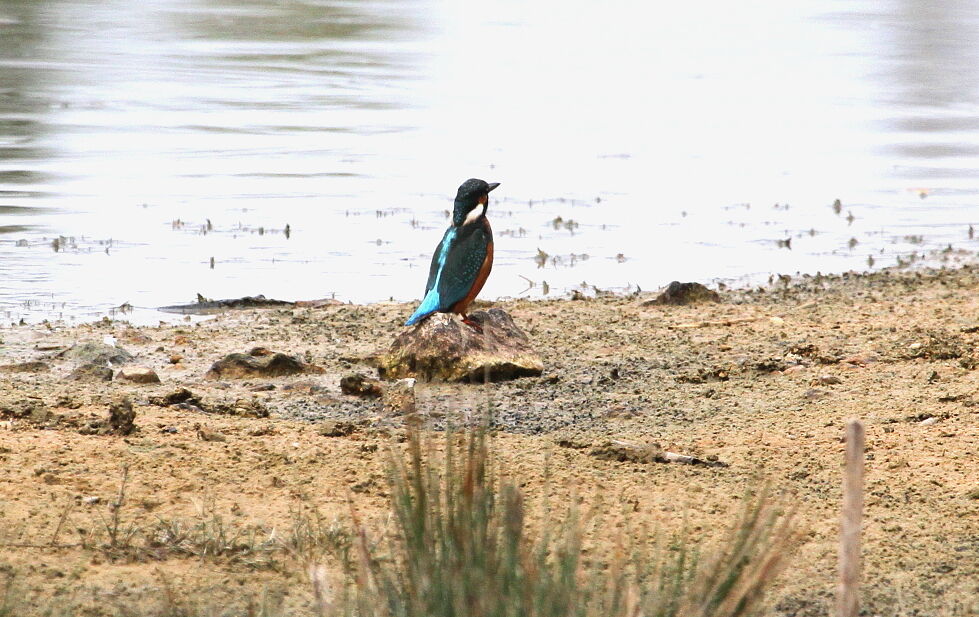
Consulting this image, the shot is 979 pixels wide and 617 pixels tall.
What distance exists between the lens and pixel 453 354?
246 inches

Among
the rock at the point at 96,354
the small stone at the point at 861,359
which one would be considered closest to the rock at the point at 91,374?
the rock at the point at 96,354

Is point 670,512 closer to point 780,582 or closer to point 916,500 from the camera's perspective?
point 780,582

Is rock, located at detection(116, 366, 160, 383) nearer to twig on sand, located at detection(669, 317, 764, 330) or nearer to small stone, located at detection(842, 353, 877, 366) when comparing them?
twig on sand, located at detection(669, 317, 764, 330)

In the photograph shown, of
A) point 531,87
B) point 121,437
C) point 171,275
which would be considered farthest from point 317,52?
point 121,437

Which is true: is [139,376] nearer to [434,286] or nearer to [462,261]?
[434,286]

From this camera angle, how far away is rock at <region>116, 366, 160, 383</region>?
618cm

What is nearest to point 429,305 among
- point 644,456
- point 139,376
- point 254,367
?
point 254,367

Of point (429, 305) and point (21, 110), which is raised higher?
point (21, 110)

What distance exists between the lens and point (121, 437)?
495 centimetres

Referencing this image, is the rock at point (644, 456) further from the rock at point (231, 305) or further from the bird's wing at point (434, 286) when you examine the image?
the rock at point (231, 305)

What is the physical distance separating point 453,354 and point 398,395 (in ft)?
1.32

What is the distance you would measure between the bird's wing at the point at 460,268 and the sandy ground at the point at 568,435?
413mm

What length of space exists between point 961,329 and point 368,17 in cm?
2232

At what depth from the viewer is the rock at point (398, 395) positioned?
5.79m
